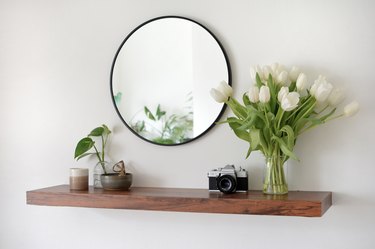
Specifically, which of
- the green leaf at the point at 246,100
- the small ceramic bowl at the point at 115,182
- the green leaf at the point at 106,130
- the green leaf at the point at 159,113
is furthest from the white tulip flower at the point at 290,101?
the green leaf at the point at 106,130

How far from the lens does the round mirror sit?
88.6 inches

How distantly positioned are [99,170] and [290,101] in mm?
932

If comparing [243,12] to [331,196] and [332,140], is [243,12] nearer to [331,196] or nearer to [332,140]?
[332,140]

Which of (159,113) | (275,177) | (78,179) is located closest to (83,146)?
(78,179)

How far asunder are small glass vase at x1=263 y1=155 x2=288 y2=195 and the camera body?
10 centimetres

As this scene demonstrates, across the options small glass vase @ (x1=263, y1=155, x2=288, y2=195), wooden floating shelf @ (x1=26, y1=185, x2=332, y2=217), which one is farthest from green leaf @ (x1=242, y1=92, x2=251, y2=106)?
wooden floating shelf @ (x1=26, y1=185, x2=332, y2=217)

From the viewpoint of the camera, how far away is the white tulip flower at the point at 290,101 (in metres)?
1.89

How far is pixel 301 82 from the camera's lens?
198 centimetres

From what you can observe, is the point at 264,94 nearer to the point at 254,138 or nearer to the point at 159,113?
the point at 254,138

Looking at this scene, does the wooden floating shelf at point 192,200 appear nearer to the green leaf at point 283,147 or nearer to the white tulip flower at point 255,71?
the green leaf at point 283,147

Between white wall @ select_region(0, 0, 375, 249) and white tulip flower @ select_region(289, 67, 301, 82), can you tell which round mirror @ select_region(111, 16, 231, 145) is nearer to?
white wall @ select_region(0, 0, 375, 249)

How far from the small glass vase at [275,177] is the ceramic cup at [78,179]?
80cm

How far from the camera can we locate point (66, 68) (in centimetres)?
248

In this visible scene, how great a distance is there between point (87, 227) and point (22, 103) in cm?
69
